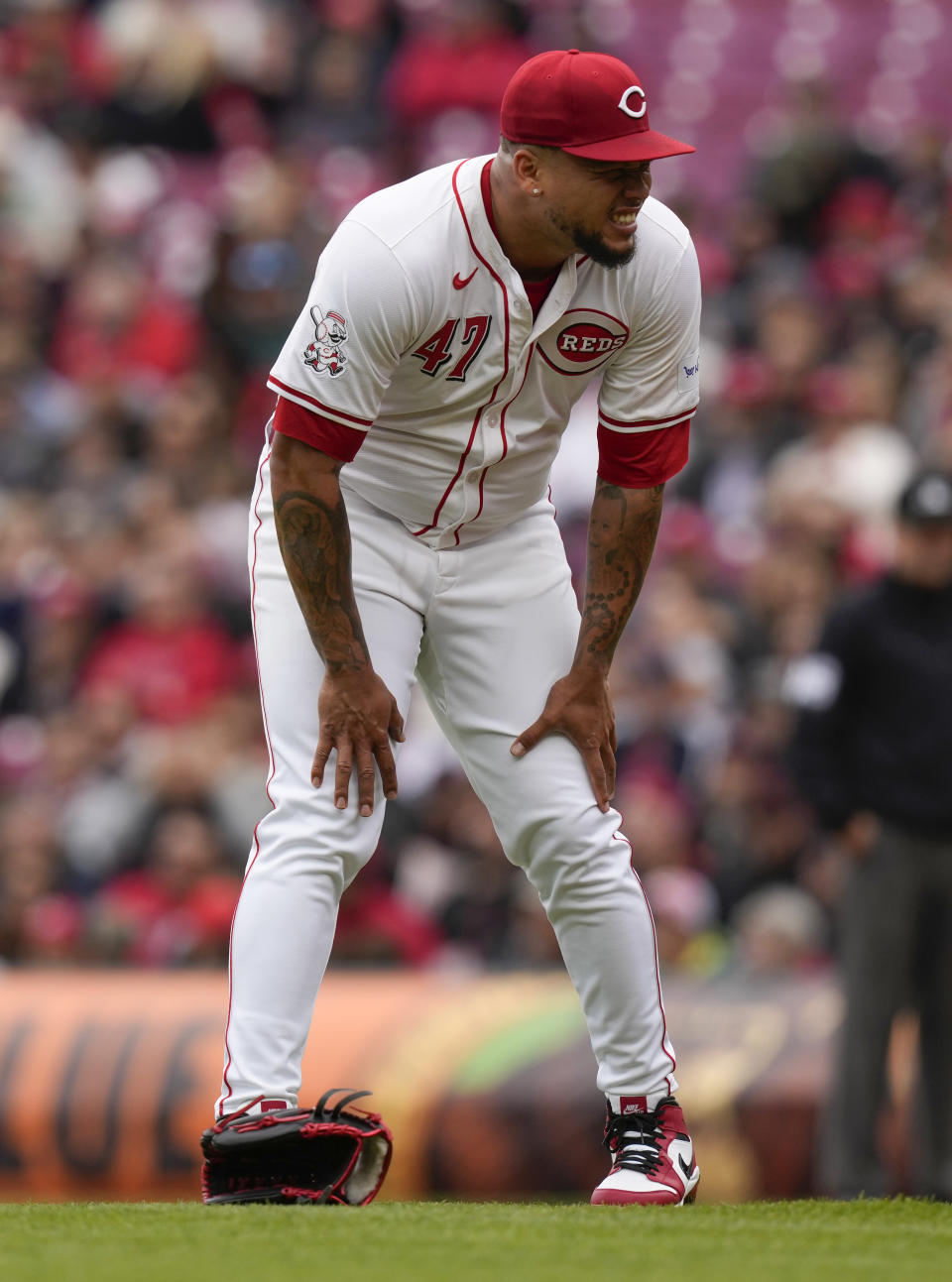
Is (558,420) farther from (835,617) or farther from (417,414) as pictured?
(835,617)

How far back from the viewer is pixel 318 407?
3.81m

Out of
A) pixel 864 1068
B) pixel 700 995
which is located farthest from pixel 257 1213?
pixel 700 995

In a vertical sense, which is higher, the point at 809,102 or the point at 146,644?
the point at 809,102

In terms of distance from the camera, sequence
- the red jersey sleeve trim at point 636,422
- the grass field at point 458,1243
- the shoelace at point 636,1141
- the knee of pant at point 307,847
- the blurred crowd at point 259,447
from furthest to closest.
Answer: the blurred crowd at point 259,447 < the red jersey sleeve trim at point 636,422 < the shoelace at point 636,1141 < the knee of pant at point 307,847 < the grass field at point 458,1243

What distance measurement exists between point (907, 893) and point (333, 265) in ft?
10.0

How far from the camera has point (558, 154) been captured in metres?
3.77

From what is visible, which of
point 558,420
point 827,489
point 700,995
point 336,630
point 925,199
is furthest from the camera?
point 925,199

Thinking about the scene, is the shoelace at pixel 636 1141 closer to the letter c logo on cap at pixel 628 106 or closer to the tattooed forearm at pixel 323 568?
the tattooed forearm at pixel 323 568

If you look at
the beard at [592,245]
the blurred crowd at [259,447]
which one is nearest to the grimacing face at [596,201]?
the beard at [592,245]

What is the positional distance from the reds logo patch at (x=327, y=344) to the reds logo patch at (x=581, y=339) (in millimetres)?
414

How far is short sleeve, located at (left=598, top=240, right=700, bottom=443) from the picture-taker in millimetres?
4027

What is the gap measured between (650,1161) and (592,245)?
Result: 5.64ft

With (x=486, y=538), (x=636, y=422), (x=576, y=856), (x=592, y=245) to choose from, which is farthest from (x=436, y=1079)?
(x=592, y=245)

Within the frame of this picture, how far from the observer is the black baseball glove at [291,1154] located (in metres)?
3.70
